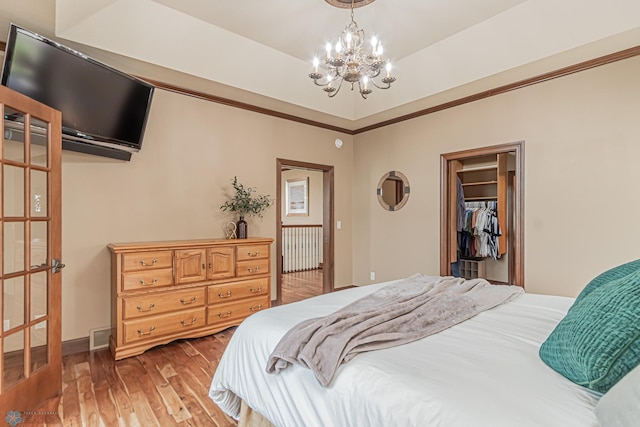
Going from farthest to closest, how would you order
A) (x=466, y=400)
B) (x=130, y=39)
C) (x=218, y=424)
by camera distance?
Answer: 1. (x=130, y=39)
2. (x=218, y=424)
3. (x=466, y=400)

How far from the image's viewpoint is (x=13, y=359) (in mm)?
1925

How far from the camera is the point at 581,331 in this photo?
102 centimetres

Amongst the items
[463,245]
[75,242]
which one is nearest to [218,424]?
[75,242]

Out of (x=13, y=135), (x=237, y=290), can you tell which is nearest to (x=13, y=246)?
(x=13, y=135)

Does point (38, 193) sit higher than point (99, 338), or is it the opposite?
point (38, 193)

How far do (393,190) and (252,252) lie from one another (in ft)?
7.64

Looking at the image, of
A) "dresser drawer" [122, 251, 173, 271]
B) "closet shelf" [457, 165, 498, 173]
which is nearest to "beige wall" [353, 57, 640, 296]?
"closet shelf" [457, 165, 498, 173]

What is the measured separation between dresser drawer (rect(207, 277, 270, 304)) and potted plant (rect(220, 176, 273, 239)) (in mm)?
564

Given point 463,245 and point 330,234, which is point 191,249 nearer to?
point 330,234

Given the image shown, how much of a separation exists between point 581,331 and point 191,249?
3.02 meters

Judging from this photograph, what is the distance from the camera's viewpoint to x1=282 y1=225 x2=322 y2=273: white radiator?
7.36 meters

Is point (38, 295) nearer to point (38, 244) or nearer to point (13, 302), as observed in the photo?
point (13, 302)

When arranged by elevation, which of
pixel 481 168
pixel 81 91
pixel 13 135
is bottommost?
pixel 13 135

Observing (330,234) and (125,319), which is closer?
(125,319)
